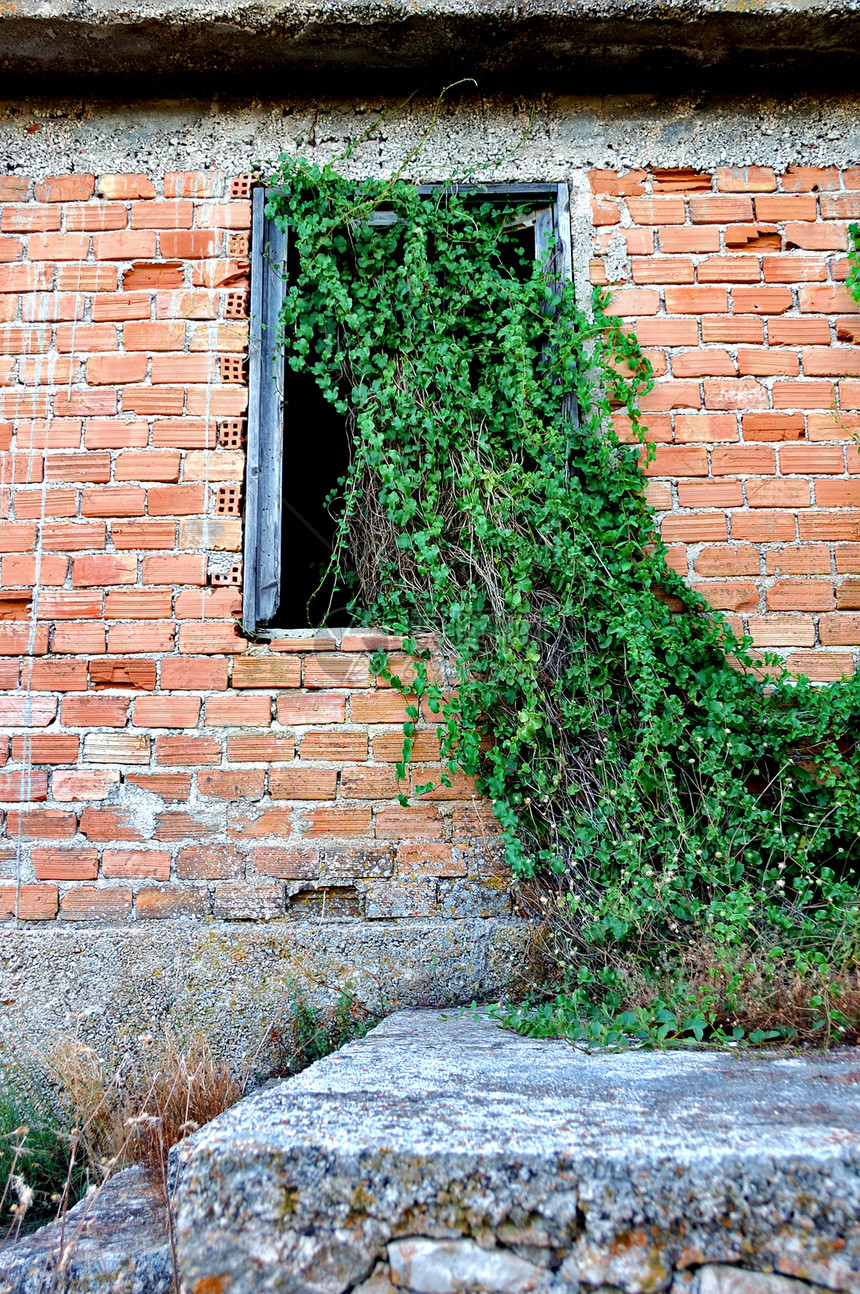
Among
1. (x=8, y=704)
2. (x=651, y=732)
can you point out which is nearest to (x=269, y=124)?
(x=8, y=704)

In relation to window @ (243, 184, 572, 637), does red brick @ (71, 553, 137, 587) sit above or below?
below

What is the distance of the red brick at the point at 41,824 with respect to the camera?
2883 millimetres

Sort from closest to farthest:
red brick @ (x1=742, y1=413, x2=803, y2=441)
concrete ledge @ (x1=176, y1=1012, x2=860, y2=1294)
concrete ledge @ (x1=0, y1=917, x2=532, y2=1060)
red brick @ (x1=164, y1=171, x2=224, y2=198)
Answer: concrete ledge @ (x1=176, y1=1012, x2=860, y2=1294) → concrete ledge @ (x1=0, y1=917, x2=532, y2=1060) → red brick @ (x1=742, y1=413, x2=803, y2=441) → red brick @ (x1=164, y1=171, x2=224, y2=198)

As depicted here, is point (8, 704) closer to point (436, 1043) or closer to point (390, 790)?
point (390, 790)

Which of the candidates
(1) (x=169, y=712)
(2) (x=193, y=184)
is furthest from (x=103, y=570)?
(2) (x=193, y=184)

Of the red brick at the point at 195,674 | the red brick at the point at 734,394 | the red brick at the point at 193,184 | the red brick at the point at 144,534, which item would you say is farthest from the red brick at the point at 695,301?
the red brick at the point at 195,674

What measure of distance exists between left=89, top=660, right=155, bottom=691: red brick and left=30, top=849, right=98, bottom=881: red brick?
1.93 feet

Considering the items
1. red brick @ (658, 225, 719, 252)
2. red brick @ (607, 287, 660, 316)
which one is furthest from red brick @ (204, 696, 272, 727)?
red brick @ (658, 225, 719, 252)

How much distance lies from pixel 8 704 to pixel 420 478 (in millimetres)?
1687

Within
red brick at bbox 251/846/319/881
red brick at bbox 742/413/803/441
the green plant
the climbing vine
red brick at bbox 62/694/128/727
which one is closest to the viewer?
the green plant

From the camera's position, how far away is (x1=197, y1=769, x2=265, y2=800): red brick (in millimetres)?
2879

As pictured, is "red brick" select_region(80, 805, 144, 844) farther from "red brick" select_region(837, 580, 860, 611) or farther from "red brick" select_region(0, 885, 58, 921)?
"red brick" select_region(837, 580, 860, 611)

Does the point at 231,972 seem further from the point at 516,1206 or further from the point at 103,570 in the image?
the point at 516,1206

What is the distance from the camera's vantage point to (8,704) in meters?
2.96
